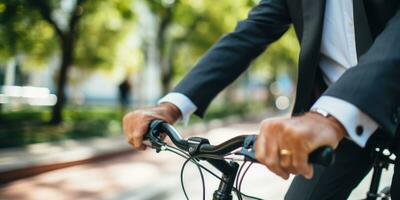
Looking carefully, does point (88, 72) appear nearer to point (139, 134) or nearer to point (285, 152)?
point (139, 134)

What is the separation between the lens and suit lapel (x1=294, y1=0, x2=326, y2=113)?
5.91 feet

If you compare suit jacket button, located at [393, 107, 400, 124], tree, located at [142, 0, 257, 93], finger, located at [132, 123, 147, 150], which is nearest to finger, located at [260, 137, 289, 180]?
suit jacket button, located at [393, 107, 400, 124]

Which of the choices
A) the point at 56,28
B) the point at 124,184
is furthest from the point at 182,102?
the point at 56,28

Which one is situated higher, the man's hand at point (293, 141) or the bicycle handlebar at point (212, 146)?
the man's hand at point (293, 141)

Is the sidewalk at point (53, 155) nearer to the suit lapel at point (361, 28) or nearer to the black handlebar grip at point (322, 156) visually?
the suit lapel at point (361, 28)

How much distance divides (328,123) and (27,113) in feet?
49.3

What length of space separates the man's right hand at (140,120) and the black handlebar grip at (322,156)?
78 cm

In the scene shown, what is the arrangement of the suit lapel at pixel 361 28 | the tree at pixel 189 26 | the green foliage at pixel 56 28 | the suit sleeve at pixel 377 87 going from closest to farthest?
the suit sleeve at pixel 377 87 < the suit lapel at pixel 361 28 < the green foliage at pixel 56 28 < the tree at pixel 189 26

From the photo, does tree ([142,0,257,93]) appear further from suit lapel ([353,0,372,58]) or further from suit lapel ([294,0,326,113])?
suit lapel ([353,0,372,58])

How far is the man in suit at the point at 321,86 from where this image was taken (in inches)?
45.8

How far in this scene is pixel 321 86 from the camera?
2.01m

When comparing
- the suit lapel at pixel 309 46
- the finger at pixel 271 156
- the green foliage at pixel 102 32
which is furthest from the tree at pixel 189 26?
the finger at pixel 271 156

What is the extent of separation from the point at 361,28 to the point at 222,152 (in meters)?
0.67

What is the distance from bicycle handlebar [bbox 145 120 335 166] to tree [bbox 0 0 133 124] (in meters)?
8.28
